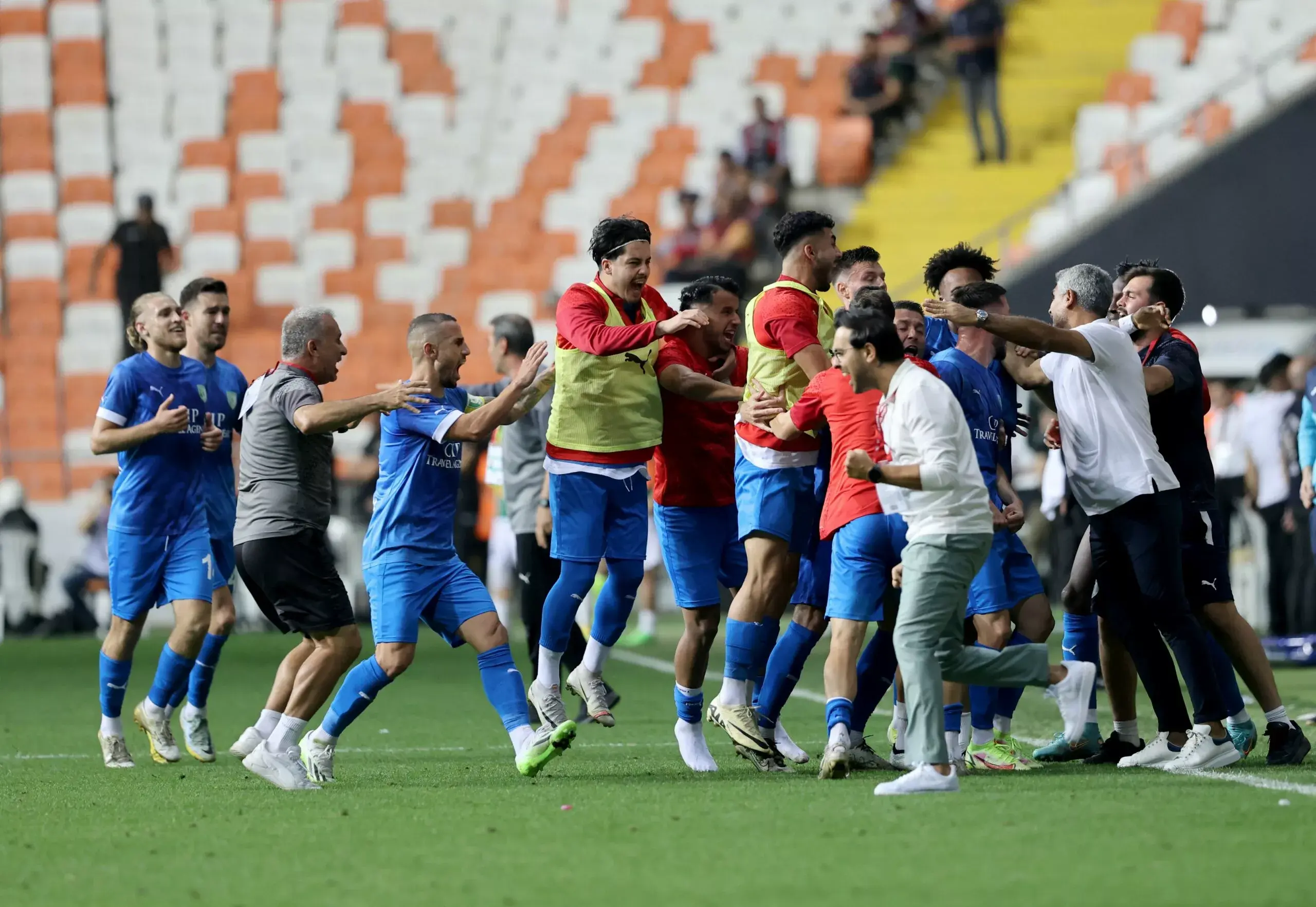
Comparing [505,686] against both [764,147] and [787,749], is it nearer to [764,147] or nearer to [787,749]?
[787,749]

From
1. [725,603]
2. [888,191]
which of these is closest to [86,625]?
[725,603]

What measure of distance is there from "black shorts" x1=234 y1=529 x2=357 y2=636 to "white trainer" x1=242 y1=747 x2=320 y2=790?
0.48 metres

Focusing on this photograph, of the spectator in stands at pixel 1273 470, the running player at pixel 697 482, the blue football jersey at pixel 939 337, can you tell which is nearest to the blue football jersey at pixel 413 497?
the running player at pixel 697 482

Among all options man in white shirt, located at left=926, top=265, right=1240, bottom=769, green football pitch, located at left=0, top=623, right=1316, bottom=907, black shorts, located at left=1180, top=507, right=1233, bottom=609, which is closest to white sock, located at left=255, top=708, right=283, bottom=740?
green football pitch, located at left=0, top=623, right=1316, bottom=907

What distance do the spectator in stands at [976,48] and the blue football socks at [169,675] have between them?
15.4m

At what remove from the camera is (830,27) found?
29.4 m

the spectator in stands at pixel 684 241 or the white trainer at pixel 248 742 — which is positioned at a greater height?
the spectator in stands at pixel 684 241

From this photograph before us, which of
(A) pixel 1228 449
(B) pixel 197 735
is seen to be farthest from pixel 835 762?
(A) pixel 1228 449

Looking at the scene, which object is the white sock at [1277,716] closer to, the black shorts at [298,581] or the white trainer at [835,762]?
the white trainer at [835,762]

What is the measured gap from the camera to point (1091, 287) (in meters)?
7.51

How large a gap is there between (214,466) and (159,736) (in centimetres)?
134

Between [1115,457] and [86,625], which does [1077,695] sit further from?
[86,625]

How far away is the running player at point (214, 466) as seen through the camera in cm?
902

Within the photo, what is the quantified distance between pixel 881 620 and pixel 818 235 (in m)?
1.60
